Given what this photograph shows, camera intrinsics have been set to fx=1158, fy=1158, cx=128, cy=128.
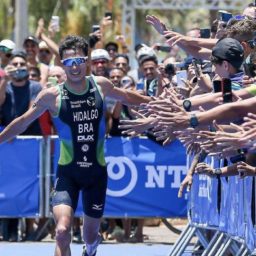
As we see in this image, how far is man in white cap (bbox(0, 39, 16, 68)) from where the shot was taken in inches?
657

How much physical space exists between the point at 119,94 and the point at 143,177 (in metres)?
4.32

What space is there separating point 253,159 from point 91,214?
10.6 feet

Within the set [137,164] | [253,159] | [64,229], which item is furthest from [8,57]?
[253,159]

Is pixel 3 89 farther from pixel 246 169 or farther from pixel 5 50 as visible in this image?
pixel 246 169

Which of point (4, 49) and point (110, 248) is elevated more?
point (4, 49)

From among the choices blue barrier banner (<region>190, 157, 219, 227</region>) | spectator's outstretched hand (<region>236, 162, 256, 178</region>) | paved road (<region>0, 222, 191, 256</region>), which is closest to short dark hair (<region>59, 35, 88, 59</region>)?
blue barrier banner (<region>190, 157, 219, 227</region>)

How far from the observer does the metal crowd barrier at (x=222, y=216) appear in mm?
9734

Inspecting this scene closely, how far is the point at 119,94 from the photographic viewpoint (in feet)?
39.1

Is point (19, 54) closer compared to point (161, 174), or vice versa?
point (161, 174)

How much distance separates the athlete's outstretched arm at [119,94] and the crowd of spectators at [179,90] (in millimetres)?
168

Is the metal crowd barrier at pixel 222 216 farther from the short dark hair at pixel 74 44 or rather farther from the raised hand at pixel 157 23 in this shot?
the short dark hair at pixel 74 44

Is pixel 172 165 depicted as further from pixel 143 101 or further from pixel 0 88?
pixel 143 101

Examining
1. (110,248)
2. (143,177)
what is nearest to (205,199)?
(110,248)

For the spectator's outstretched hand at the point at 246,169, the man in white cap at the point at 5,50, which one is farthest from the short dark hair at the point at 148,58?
the spectator's outstretched hand at the point at 246,169
